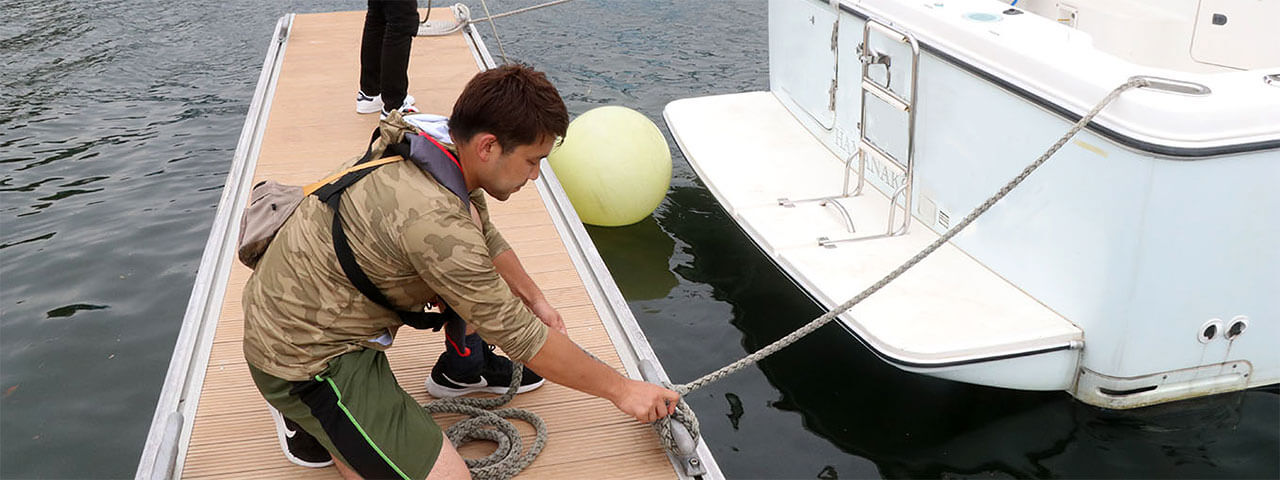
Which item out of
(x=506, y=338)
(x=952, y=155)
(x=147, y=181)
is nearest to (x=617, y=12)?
(x=147, y=181)

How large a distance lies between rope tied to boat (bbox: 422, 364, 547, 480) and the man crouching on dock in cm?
15

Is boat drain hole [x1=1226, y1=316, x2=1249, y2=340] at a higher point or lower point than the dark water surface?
higher

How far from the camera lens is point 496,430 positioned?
305cm

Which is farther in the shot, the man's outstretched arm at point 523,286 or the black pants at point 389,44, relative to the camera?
the black pants at point 389,44

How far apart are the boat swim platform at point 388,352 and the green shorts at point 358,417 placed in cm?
33

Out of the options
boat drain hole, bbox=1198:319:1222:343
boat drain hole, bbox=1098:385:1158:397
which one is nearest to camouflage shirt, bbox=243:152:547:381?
boat drain hole, bbox=1098:385:1158:397

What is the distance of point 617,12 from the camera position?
11.2 metres

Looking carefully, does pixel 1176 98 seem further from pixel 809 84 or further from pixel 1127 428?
pixel 809 84

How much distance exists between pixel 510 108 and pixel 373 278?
555 mm

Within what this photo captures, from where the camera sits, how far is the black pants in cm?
572

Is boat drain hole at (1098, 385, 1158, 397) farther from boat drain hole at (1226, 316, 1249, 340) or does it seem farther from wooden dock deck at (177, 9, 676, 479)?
wooden dock deck at (177, 9, 676, 479)

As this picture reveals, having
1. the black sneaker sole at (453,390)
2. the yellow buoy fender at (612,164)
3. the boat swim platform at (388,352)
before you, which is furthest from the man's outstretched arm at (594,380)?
the yellow buoy fender at (612,164)

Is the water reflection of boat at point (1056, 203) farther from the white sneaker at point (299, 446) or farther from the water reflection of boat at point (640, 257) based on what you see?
the white sneaker at point (299, 446)

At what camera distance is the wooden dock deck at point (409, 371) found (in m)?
2.99
